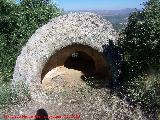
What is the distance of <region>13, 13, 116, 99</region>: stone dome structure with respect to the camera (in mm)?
15188

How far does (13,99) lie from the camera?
14.2 meters

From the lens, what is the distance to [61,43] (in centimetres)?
1559

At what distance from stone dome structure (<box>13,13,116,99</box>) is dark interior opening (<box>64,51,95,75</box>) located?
1.62m

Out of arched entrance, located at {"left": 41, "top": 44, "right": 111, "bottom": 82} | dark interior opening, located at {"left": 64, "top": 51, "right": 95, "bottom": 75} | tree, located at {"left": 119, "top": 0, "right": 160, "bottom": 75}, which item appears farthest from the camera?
dark interior opening, located at {"left": 64, "top": 51, "right": 95, "bottom": 75}

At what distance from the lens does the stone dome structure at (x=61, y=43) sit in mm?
15188

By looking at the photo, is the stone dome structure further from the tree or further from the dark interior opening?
the dark interior opening

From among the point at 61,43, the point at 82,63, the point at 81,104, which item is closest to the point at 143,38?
the point at 81,104

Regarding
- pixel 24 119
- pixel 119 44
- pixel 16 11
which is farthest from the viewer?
pixel 16 11

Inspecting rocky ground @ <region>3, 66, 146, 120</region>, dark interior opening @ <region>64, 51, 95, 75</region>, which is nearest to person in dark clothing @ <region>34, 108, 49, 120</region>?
rocky ground @ <region>3, 66, 146, 120</region>

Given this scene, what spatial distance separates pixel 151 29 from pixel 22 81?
18.2 feet

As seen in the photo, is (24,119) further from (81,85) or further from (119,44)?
(119,44)

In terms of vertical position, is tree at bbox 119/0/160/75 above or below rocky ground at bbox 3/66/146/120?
above

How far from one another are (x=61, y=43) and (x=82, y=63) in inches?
148

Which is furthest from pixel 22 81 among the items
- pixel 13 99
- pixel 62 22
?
pixel 62 22
